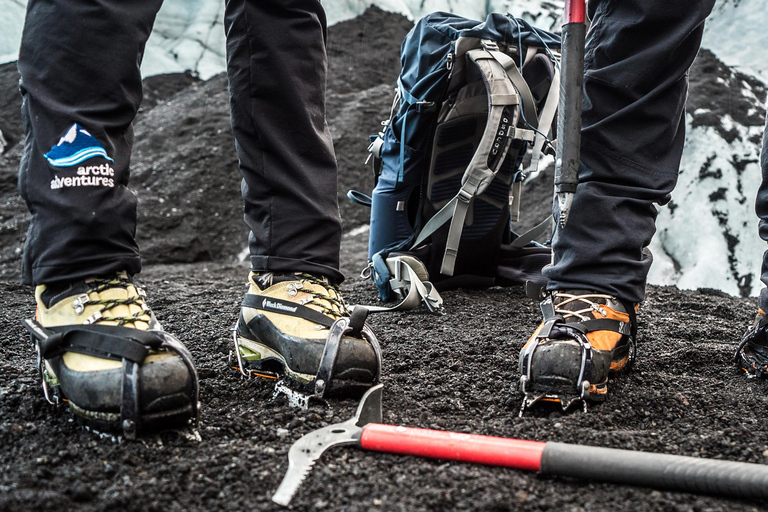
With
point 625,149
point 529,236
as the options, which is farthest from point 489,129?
point 625,149

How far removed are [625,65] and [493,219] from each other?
4.00ft

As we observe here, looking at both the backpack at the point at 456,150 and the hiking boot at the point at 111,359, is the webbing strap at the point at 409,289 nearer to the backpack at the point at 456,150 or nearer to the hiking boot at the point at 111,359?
the backpack at the point at 456,150

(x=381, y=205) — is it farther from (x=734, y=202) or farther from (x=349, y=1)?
(x=349, y=1)

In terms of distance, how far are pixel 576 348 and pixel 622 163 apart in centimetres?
44

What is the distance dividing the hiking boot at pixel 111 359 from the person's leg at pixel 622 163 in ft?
2.42

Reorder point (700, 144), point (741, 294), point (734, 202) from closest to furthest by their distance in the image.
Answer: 1. point (741, 294)
2. point (734, 202)
3. point (700, 144)

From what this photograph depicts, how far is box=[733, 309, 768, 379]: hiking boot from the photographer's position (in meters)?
1.42

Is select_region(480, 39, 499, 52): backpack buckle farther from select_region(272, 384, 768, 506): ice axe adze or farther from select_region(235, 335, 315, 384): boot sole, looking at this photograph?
select_region(272, 384, 768, 506): ice axe adze

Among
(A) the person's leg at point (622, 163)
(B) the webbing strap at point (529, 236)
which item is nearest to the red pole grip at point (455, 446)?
(A) the person's leg at point (622, 163)

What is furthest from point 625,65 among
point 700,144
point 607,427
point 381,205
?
point 700,144

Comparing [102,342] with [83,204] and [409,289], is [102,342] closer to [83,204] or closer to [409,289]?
[83,204]

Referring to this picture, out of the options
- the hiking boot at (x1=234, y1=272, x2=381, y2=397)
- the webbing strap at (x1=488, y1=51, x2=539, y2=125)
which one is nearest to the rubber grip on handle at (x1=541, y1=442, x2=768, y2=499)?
the hiking boot at (x1=234, y1=272, x2=381, y2=397)

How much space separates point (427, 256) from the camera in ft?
8.13

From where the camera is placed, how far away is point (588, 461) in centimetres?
85
